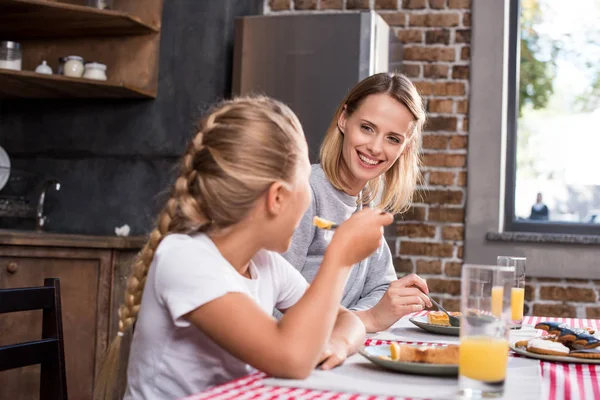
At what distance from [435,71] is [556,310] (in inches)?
45.0

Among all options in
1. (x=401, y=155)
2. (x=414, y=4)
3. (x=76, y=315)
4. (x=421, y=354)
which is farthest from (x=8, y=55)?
(x=421, y=354)

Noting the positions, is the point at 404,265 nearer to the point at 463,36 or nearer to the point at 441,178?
the point at 441,178

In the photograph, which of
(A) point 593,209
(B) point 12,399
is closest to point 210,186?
(B) point 12,399

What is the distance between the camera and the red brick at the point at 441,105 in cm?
328

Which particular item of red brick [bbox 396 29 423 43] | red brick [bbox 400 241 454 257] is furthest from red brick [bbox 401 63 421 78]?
red brick [bbox 400 241 454 257]

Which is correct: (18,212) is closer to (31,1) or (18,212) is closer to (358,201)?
(31,1)

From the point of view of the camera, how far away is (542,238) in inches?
124

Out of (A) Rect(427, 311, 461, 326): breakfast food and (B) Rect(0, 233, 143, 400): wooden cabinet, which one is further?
(B) Rect(0, 233, 143, 400): wooden cabinet

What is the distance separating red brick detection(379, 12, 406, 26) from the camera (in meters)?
3.35

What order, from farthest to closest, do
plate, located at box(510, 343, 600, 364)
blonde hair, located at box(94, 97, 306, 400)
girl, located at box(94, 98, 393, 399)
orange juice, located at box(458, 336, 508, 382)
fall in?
plate, located at box(510, 343, 600, 364) < blonde hair, located at box(94, 97, 306, 400) < girl, located at box(94, 98, 393, 399) < orange juice, located at box(458, 336, 508, 382)

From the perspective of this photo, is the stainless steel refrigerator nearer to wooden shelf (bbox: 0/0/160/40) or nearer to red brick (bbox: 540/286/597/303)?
wooden shelf (bbox: 0/0/160/40)

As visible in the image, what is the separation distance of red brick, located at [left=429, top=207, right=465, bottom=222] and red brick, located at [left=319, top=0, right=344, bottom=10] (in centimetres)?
101

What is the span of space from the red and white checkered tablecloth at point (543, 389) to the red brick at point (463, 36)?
230 centimetres

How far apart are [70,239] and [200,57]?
1.03 meters
